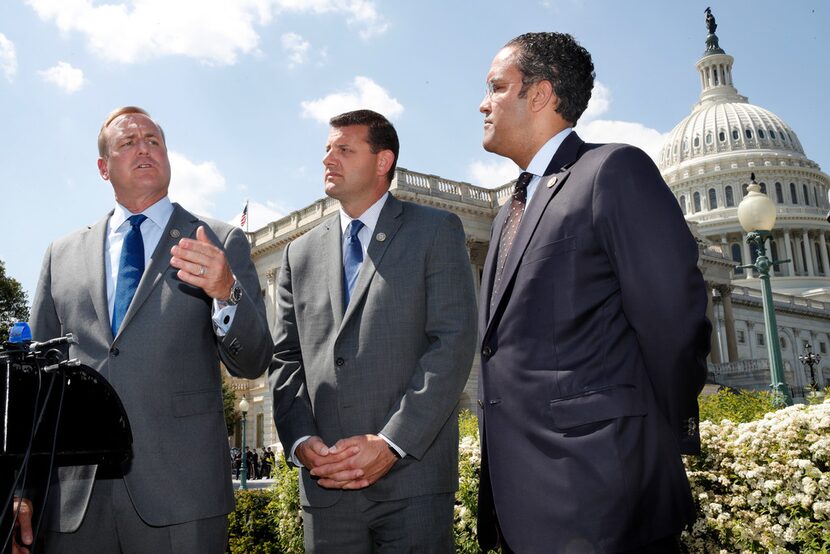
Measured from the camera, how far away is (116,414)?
273 cm

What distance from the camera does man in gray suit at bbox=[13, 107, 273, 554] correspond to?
326 cm

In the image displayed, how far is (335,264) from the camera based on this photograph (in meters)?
4.07

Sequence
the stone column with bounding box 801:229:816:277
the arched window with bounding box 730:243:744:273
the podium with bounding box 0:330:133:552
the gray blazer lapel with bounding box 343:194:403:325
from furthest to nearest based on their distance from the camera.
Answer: the stone column with bounding box 801:229:816:277 → the arched window with bounding box 730:243:744:273 → the gray blazer lapel with bounding box 343:194:403:325 → the podium with bounding box 0:330:133:552

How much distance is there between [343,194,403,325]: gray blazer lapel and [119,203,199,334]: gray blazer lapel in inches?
32.4

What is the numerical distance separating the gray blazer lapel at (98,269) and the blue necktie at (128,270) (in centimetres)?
4

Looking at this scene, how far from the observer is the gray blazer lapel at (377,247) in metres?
3.87

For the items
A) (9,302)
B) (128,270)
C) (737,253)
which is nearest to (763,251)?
(128,270)

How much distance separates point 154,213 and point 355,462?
153 centimetres

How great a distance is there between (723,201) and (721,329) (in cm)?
3685

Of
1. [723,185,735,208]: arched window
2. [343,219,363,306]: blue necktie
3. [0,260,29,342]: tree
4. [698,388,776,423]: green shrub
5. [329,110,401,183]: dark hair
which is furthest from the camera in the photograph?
[723,185,735,208]: arched window

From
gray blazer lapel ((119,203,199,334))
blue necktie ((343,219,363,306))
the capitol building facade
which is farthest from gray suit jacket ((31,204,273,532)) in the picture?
the capitol building facade

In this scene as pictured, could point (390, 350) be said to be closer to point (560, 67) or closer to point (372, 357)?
point (372, 357)

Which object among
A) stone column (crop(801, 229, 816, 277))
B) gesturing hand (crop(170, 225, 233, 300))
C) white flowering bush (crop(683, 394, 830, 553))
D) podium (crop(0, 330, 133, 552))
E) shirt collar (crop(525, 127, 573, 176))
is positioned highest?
stone column (crop(801, 229, 816, 277))

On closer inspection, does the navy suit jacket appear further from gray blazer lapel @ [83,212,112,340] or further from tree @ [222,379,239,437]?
tree @ [222,379,239,437]
